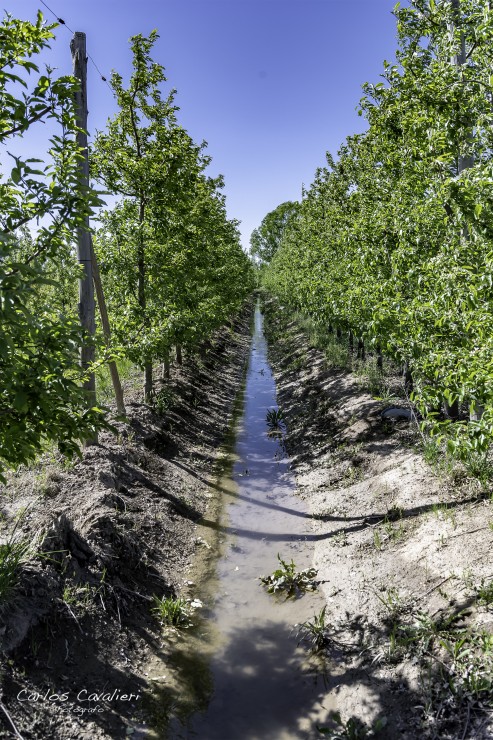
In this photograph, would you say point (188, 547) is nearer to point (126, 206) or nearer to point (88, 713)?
point (88, 713)

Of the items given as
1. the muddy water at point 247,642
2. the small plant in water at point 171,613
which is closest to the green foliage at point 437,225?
the muddy water at point 247,642

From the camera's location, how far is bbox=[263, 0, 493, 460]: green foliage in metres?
4.79

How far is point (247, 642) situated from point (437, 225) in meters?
6.55

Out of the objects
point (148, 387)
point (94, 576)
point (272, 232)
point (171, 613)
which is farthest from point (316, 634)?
point (272, 232)

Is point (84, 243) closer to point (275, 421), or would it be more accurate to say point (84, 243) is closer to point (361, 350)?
point (275, 421)

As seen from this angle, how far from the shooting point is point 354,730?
4418mm

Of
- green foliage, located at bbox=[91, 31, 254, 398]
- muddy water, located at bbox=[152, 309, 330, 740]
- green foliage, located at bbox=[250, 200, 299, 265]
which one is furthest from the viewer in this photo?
green foliage, located at bbox=[250, 200, 299, 265]

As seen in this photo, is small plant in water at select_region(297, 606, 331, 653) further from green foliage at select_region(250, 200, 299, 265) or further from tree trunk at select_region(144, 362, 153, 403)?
green foliage at select_region(250, 200, 299, 265)

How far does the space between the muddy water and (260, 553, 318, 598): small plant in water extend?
141mm

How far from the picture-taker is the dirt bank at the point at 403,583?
4.43 meters

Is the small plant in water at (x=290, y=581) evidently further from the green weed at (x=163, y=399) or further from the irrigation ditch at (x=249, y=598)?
the green weed at (x=163, y=399)

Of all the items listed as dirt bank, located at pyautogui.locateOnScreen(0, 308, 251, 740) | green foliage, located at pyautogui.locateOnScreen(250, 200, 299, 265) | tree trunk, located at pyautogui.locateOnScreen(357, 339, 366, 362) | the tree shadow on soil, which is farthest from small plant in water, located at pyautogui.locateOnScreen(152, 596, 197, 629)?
green foliage, located at pyautogui.locateOnScreen(250, 200, 299, 265)

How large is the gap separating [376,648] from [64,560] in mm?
3783

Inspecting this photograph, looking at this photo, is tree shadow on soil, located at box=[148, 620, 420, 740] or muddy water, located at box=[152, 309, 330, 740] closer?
tree shadow on soil, located at box=[148, 620, 420, 740]
